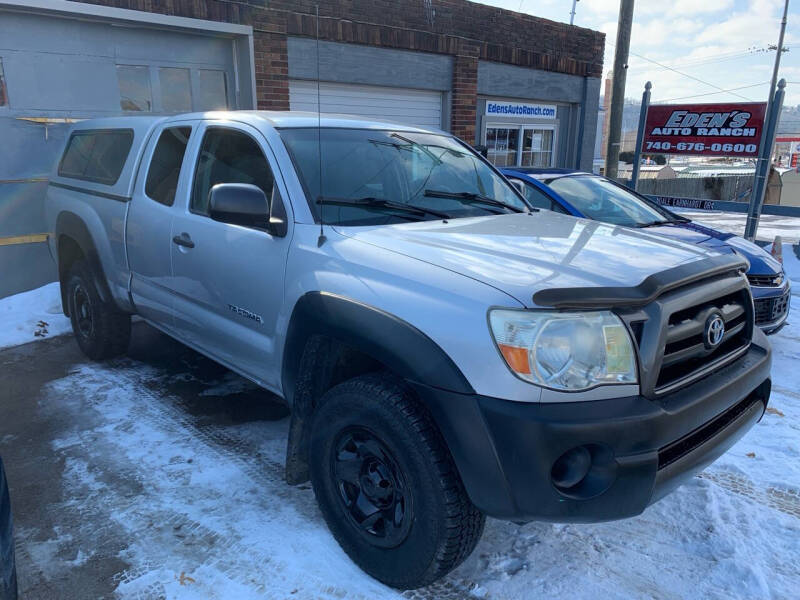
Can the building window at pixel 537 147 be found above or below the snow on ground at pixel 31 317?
above

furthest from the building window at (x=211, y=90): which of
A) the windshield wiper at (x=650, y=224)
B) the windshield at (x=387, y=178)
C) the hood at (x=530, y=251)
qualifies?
the hood at (x=530, y=251)

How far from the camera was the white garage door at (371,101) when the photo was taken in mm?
9039

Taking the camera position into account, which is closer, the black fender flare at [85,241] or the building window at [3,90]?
the black fender flare at [85,241]

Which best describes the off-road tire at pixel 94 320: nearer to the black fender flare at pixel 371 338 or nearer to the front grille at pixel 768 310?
the black fender flare at pixel 371 338

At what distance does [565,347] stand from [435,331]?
445 mm

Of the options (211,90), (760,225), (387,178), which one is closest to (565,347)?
(387,178)

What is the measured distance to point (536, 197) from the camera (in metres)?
5.92

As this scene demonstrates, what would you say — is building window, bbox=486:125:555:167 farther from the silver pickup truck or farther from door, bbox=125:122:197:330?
the silver pickup truck

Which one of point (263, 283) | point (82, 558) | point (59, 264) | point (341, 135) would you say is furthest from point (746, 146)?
point (82, 558)

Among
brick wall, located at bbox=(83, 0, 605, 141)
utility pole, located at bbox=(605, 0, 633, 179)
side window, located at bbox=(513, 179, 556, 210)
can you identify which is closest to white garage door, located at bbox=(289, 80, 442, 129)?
brick wall, located at bbox=(83, 0, 605, 141)

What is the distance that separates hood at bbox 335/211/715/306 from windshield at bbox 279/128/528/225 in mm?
168

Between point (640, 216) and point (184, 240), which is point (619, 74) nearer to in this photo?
point (640, 216)

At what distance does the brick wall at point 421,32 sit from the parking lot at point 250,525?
5.36 meters

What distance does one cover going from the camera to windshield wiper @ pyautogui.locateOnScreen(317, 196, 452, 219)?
2.93m
